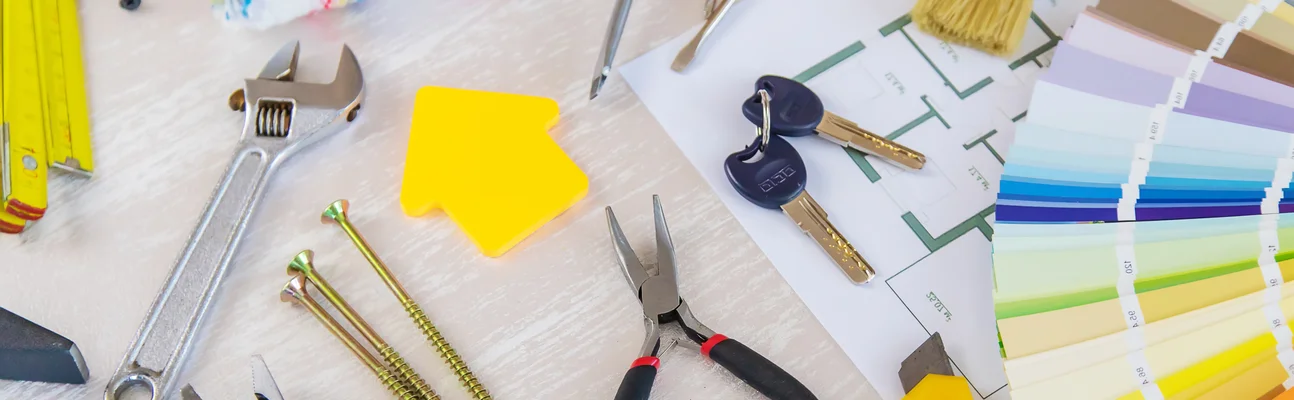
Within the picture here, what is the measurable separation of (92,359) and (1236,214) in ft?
2.59

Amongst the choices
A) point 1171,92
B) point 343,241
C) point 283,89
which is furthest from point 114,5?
point 1171,92

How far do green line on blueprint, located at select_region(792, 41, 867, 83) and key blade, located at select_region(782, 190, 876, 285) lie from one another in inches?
4.5

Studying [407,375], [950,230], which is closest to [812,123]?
[950,230]

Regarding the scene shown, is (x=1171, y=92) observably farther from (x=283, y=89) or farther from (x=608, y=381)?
(x=283, y=89)

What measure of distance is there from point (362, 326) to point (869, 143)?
40 centimetres

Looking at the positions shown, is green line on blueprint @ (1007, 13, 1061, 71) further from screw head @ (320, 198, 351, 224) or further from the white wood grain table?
screw head @ (320, 198, 351, 224)

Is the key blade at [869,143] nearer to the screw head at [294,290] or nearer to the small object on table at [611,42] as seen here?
the small object on table at [611,42]

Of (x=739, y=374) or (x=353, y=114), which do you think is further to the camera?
(x=353, y=114)

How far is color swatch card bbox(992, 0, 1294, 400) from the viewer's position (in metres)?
0.63

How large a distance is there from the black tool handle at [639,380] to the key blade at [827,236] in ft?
0.53

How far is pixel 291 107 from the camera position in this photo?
29.9 inches

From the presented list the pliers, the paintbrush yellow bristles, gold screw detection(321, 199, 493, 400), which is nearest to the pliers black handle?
the pliers

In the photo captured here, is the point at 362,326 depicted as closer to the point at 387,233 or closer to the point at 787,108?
the point at 387,233

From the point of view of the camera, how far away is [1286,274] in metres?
0.63
